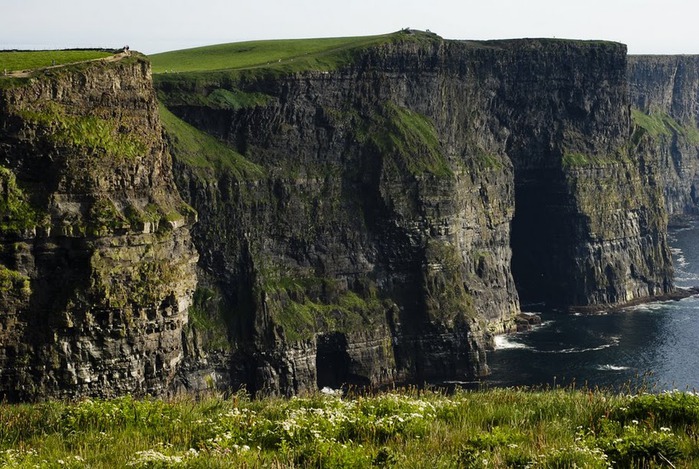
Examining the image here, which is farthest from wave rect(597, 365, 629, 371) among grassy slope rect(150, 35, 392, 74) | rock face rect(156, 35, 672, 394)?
grassy slope rect(150, 35, 392, 74)

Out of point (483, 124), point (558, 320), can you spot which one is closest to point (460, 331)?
point (558, 320)

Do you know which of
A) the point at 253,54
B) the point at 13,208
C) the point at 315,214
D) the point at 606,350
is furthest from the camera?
the point at 253,54

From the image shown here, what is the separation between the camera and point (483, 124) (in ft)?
559

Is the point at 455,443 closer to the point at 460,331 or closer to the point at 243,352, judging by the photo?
the point at 243,352

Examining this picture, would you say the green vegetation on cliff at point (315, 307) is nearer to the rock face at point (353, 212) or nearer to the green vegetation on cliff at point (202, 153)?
the rock face at point (353, 212)

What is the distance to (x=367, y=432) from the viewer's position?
28094mm

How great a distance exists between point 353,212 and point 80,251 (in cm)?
5213

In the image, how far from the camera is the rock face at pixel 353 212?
382 ft

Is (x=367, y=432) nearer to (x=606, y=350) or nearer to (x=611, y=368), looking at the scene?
(x=611, y=368)

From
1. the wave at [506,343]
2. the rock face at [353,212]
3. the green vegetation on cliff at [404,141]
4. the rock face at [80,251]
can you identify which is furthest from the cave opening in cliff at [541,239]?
the rock face at [80,251]

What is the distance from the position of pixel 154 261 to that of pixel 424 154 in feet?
189

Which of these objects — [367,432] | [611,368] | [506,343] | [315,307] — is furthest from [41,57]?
[506,343]

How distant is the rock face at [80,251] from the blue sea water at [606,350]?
139 feet

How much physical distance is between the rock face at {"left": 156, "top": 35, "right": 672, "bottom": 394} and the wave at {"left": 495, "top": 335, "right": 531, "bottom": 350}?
278 centimetres
